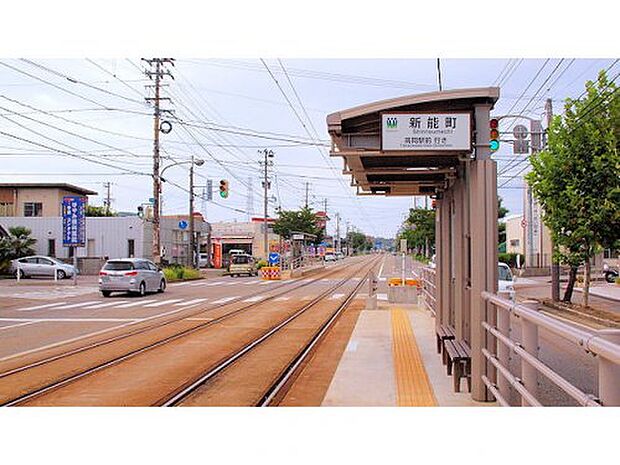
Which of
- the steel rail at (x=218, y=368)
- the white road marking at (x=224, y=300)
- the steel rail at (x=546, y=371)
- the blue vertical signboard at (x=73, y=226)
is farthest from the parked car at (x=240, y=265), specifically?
the steel rail at (x=546, y=371)

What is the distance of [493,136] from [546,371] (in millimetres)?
3987

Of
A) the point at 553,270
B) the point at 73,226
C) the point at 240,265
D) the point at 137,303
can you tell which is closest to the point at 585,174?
the point at 553,270

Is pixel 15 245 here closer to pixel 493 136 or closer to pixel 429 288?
pixel 429 288

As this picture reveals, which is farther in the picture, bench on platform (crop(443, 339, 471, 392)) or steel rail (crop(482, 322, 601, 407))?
bench on platform (crop(443, 339, 471, 392))

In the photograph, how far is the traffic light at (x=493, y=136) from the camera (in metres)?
7.82

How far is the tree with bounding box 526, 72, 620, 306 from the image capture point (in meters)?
19.0

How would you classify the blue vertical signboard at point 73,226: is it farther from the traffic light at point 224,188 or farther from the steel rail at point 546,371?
the steel rail at point 546,371

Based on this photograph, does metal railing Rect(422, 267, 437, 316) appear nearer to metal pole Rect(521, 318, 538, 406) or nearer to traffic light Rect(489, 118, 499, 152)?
traffic light Rect(489, 118, 499, 152)

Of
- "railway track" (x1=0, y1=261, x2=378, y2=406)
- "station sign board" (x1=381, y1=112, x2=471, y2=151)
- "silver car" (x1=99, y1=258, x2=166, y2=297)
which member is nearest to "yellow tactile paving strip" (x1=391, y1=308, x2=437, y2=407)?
"station sign board" (x1=381, y1=112, x2=471, y2=151)

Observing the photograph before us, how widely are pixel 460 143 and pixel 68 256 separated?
4754cm

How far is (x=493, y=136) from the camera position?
7.98 meters

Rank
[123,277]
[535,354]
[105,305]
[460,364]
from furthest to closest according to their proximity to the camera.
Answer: [123,277] → [105,305] → [460,364] → [535,354]

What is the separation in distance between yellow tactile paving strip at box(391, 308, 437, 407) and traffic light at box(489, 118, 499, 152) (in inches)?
115
